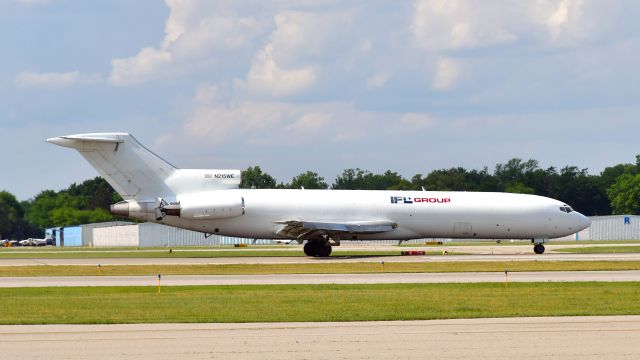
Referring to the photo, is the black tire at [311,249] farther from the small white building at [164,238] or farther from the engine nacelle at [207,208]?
the small white building at [164,238]

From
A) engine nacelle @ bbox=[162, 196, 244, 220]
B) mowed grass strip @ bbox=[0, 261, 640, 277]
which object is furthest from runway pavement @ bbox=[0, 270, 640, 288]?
engine nacelle @ bbox=[162, 196, 244, 220]

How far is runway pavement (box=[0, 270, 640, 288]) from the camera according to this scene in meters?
33.8

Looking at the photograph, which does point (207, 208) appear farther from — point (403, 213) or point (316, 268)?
point (403, 213)

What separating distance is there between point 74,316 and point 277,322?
4743 mm

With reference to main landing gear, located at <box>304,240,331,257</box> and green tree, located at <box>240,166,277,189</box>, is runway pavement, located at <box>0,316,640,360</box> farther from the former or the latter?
green tree, located at <box>240,166,277,189</box>

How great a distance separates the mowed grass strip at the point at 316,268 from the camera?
40.0 m

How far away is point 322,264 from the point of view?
45.1m

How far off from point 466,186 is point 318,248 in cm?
7890

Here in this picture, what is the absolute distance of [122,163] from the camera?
166 ft

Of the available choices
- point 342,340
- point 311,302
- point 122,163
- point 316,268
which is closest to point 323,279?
point 316,268

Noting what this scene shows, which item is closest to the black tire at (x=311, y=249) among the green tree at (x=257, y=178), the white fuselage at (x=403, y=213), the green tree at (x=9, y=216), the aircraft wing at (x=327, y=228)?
the aircraft wing at (x=327, y=228)

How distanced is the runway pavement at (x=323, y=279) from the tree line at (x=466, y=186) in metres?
70.0

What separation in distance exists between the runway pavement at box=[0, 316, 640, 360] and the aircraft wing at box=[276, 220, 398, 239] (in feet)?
95.6

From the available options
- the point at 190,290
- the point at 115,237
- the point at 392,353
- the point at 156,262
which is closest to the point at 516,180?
the point at 115,237
